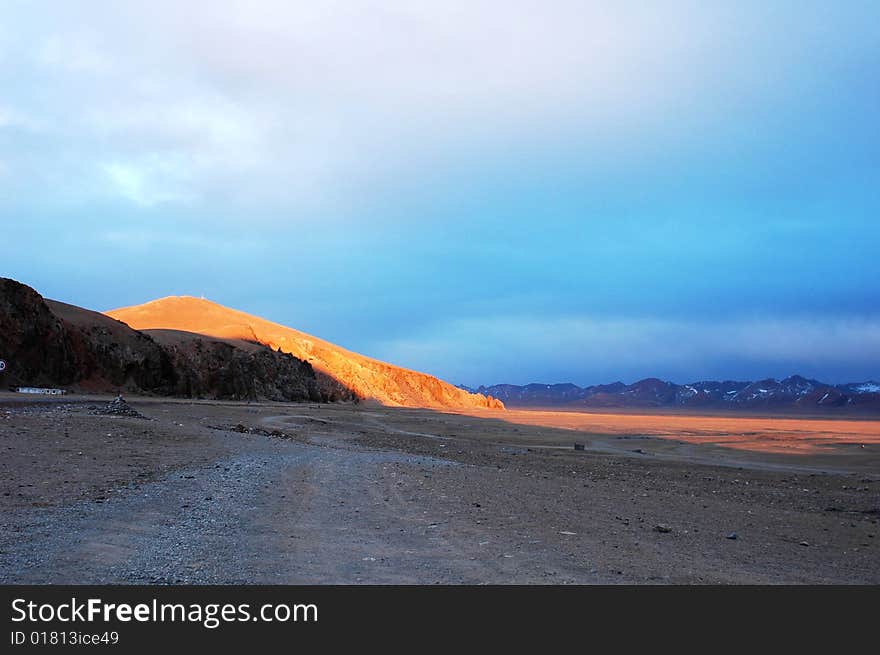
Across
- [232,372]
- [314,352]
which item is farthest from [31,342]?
[314,352]

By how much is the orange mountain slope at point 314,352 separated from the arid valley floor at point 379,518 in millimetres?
83446

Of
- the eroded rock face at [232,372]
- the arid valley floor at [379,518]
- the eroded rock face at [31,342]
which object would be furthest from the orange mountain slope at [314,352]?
the arid valley floor at [379,518]

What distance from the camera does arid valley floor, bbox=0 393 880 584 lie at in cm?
634

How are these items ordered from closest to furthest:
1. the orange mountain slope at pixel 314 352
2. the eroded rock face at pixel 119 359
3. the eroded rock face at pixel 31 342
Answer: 1. the eroded rock face at pixel 31 342
2. the eroded rock face at pixel 119 359
3. the orange mountain slope at pixel 314 352

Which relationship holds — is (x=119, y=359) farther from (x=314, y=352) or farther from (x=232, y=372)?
(x=314, y=352)

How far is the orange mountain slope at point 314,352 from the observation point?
4480 inches

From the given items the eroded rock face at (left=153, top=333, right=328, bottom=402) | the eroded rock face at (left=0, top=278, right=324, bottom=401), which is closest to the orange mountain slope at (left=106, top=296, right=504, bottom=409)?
the eroded rock face at (left=153, top=333, right=328, bottom=402)

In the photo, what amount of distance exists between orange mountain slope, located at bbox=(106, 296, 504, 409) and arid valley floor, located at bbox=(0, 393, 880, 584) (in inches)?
3285

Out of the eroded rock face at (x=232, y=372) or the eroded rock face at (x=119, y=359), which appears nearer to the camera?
the eroded rock face at (x=119, y=359)

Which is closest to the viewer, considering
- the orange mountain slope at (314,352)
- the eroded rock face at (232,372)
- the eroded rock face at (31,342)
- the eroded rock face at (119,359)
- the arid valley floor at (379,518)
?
the arid valley floor at (379,518)

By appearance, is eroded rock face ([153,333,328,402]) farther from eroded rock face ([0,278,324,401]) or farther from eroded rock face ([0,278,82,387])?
eroded rock face ([0,278,82,387])


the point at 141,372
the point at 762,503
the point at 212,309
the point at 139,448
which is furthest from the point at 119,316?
the point at 762,503

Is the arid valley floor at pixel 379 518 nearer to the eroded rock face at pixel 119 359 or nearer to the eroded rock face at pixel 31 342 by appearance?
the eroded rock face at pixel 31 342
